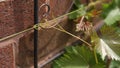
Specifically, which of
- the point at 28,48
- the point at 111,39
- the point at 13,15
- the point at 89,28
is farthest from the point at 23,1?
the point at 111,39


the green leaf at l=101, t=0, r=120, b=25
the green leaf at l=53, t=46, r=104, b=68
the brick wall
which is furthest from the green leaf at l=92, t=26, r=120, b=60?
the green leaf at l=101, t=0, r=120, b=25

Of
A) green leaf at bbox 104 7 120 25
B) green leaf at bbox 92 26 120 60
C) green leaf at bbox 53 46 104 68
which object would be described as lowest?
green leaf at bbox 53 46 104 68

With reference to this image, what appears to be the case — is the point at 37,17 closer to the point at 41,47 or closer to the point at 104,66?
the point at 41,47

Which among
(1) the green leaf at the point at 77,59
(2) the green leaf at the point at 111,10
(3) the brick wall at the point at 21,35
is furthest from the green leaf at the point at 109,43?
(2) the green leaf at the point at 111,10

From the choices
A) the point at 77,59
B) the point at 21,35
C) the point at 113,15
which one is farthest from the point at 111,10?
the point at 77,59

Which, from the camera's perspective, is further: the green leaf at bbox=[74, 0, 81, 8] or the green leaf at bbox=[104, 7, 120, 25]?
the green leaf at bbox=[74, 0, 81, 8]

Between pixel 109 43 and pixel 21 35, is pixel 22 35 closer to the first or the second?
pixel 21 35

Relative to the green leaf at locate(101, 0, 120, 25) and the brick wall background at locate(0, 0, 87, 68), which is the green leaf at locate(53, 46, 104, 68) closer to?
the brick wall background at locate(0, 0, 87, 68)

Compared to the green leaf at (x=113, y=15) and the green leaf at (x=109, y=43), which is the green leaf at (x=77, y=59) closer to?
the green leaf at (x=109, y=43)
